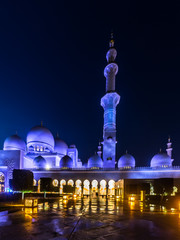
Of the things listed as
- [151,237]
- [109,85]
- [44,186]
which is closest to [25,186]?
[44,186]

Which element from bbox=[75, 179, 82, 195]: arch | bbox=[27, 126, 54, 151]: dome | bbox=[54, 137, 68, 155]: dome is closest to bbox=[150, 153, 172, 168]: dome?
bbox=[75, 179, 82, 195]: arch

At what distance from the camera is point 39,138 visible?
43.9 m

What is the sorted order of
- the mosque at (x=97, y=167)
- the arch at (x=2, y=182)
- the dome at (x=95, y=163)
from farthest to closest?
the dome at (x=95, y=163)
the mosque at (x=97, y=167)
the arch at (x=2, y=182)

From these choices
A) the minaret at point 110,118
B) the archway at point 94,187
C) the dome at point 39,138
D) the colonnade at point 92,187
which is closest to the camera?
the colonnade at point 92,187

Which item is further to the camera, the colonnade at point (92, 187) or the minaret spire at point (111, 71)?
the minaret spire at point (111, 71)

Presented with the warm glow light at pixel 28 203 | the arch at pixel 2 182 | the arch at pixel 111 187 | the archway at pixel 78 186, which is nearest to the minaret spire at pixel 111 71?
the arch at pixel 111 187

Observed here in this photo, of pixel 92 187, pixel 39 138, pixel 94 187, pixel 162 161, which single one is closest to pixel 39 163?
pixel 39 138

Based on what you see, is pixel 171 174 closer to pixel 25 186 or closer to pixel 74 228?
pixel 25 186

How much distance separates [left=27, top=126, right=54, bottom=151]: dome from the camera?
4397cm

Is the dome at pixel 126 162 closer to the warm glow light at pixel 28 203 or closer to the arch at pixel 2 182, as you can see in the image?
the arch at pixel 2 182

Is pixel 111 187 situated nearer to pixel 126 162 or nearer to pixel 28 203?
pixel 126 162

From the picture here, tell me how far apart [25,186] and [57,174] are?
1732cm

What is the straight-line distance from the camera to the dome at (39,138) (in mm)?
43969

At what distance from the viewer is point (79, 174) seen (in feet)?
121
